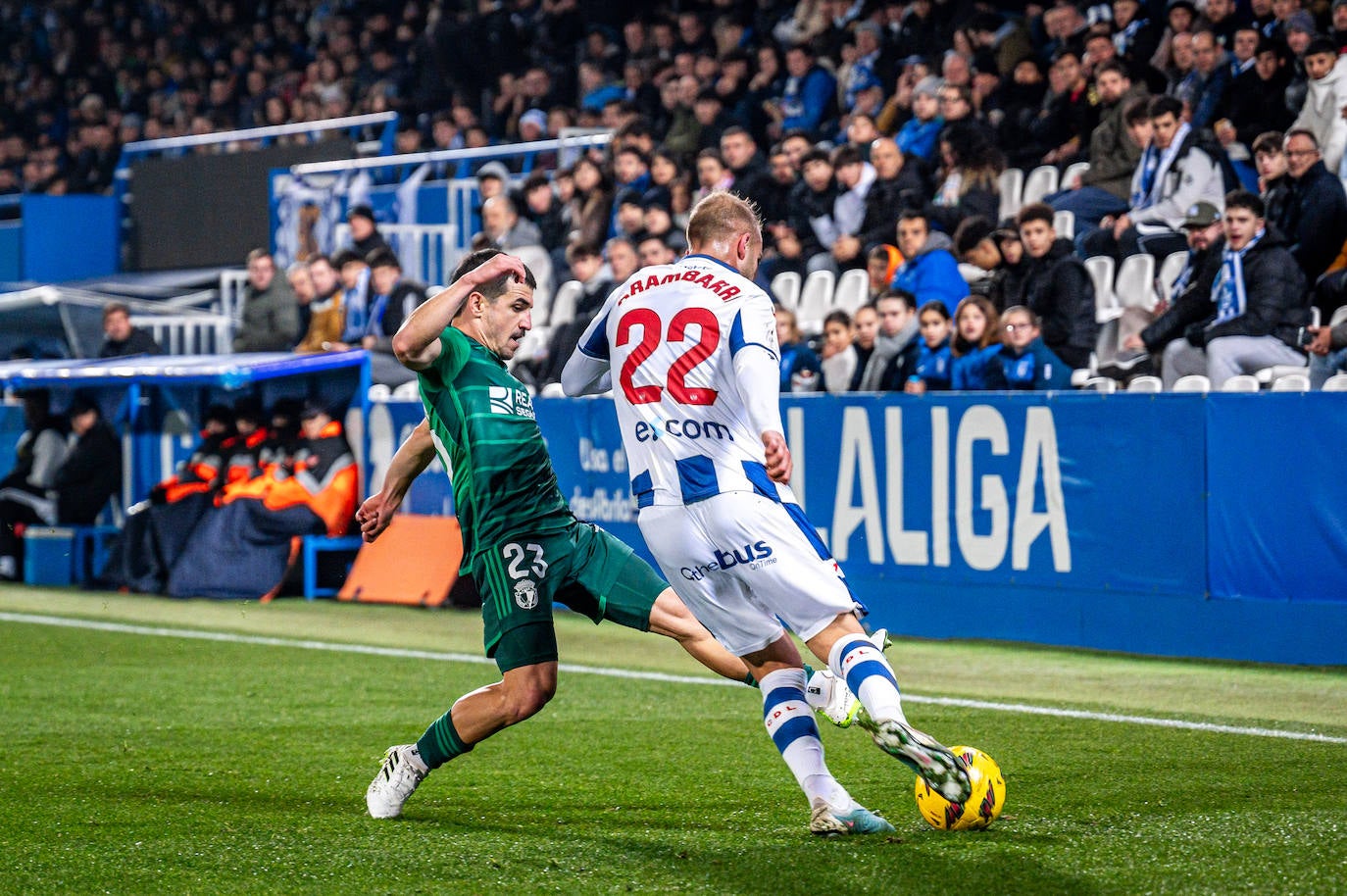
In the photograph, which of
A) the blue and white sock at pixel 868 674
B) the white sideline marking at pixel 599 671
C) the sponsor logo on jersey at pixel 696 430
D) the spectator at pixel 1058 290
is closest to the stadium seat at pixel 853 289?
the spectator at pixel 1058 290

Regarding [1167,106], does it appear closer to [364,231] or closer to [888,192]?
[888,192]

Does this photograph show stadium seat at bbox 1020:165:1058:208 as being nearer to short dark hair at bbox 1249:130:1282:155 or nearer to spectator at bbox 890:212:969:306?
spectator at bbox 890:212:969:306

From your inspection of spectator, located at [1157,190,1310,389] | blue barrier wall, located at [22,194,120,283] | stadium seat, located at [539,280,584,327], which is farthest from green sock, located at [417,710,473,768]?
blue barrier wall, located at [22,194,120,283]

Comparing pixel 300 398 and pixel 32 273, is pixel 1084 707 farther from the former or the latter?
pixel 32 273

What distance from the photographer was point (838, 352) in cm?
1258

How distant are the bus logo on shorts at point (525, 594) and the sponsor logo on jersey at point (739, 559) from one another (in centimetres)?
72

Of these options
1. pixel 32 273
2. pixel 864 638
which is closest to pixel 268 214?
pixel 32 273

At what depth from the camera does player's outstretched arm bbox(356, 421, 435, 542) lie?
6.01 metres

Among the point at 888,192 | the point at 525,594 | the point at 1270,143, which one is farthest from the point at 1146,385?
the point at 525,594

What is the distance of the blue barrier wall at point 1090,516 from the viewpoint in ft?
31.4

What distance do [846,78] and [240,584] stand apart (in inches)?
277

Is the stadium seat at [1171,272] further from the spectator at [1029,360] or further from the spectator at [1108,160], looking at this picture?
the spectator at [1029,360]

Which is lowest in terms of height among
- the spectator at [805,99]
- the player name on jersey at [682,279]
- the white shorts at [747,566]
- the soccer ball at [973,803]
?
the soccer ball at [973,803]

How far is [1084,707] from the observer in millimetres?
8469
